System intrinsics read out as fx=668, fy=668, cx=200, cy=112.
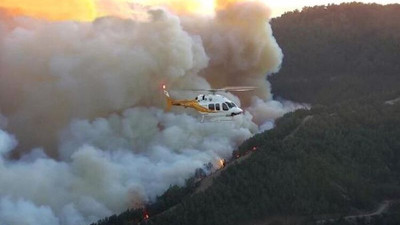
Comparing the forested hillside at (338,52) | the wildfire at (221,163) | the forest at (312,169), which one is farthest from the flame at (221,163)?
the forested hillside at (338,52)

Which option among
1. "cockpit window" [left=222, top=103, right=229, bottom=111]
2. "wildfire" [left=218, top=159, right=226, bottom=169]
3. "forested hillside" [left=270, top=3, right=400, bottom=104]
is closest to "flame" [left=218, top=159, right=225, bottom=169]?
"wildfire" [left=218, top=159, right=226, bottom=169]

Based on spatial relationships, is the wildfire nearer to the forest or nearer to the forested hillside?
the forest

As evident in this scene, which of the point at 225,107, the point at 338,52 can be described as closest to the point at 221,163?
the point at 225,107

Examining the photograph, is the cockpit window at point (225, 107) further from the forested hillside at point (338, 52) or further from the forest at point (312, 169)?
the forested hillside at point (338, 52)

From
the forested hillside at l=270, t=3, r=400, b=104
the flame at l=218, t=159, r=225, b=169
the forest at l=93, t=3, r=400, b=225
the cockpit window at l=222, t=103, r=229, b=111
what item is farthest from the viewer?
the forested hillside at l=270, t=3, r=400, b=104

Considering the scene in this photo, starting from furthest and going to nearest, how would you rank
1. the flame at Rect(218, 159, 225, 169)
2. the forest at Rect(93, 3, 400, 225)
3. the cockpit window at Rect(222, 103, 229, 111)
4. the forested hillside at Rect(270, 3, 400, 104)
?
the forested hillside at Rect(270, 3, 400, 104), the flame at Rect(218, 159, 225, 169), the cockpit window at Rect(222, 103, 229, 111), the forest at Rect(93, 3, 400, 225)

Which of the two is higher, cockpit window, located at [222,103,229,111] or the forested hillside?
the forested hillside

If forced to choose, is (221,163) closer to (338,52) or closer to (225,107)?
(225,107)
